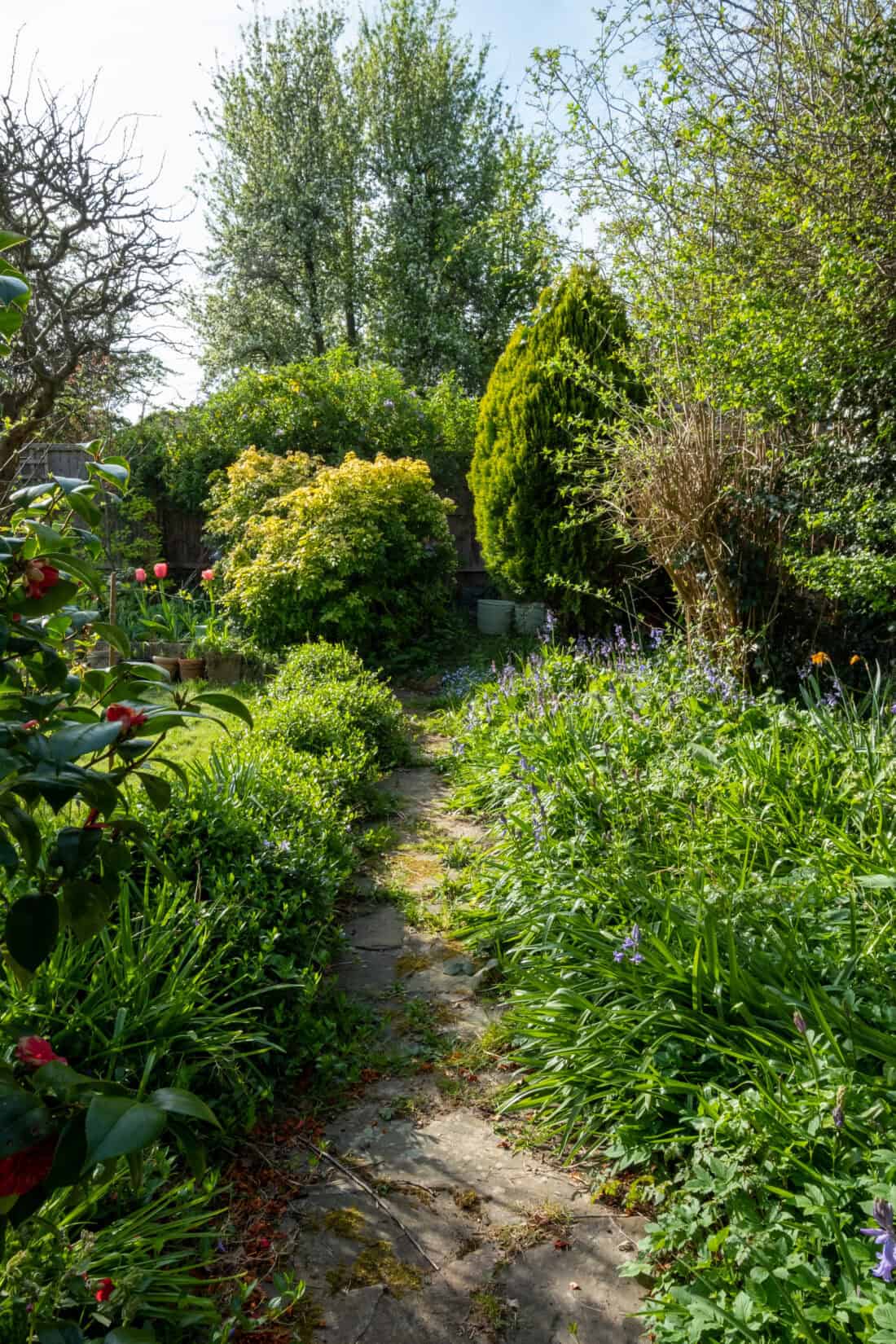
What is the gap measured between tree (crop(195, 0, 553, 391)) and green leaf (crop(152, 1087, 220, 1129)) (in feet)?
57.3

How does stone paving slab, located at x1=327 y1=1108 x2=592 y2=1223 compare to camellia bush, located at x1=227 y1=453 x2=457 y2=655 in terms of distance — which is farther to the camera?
camellia bush, located at x1=227 y1=453 x2=457 y2=655

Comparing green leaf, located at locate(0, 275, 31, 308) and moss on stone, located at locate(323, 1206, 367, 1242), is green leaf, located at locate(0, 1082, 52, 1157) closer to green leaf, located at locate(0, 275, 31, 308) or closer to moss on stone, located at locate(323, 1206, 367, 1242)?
green leaf, located at locate(0, 275, 31, 308)

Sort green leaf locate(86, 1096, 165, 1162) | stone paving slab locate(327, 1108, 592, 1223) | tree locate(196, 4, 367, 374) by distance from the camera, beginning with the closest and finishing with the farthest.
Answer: green leaf locate(86, 1096, 165, 1162), stone paving slab locate(327, 1108, 592, 1223), tree locate(196, 4, 367, 374)

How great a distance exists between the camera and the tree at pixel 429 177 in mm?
17375

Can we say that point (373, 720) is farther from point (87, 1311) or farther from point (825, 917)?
point (87, 1311)

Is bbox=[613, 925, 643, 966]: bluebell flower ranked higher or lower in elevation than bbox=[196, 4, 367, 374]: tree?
lower

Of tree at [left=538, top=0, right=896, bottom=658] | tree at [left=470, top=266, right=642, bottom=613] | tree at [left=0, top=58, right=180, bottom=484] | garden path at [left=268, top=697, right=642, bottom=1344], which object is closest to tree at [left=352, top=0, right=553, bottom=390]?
tree at [left=470, top=266, right=642, bottom=613]

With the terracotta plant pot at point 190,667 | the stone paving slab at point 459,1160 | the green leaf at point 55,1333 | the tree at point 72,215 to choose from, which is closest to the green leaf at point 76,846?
the green leaf at point 55,1333

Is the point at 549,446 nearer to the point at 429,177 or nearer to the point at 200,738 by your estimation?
the point at 200,738

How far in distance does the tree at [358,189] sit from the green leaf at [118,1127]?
17.5 m

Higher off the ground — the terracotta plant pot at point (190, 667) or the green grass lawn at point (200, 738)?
the terracotta plant pot at point (190, 667)

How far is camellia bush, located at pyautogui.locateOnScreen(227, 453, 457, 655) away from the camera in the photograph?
7613 mm

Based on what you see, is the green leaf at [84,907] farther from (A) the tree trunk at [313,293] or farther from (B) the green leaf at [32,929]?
(A) the tree trunk at [313,293]

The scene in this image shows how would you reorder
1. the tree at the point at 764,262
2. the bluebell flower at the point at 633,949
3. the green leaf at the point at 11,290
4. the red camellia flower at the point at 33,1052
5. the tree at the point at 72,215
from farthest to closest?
the tree at the point at 764,262, the tree at the point at 72,215, the bluebell flower at the point at 633,949, the green leaf at the point at 11,290, the red camellia flower at the point at 33,1052
